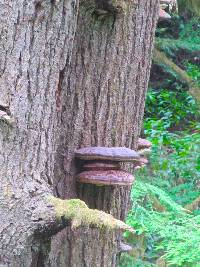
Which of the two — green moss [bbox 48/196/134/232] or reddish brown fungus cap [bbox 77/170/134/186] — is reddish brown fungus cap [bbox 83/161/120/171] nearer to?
reddish brown fungus cap [bbox 77/170/134/186]

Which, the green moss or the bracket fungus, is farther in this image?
the bracket fungus

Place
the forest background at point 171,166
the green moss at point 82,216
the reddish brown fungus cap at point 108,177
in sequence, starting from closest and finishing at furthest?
the green moss at point 82,216, the reddish brown fungus cap at point 108,177, the forest background at point 171,166

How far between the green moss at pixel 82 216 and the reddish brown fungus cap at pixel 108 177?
9.6 inches

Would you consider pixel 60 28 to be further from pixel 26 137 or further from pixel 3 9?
pixel 26 137

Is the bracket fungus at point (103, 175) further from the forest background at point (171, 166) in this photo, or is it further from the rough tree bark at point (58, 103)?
the forest background at point (171, 166)

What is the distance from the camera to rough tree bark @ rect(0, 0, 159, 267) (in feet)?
6.01

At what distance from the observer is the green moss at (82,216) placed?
1.80 metres

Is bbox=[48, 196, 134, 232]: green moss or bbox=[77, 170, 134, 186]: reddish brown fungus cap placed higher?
bbox=[77, 170, 134, 186]: reddish brown fungus cap

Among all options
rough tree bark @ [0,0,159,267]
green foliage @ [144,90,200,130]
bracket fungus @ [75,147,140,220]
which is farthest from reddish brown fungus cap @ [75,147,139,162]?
green foliage @ [144,90,200,130]

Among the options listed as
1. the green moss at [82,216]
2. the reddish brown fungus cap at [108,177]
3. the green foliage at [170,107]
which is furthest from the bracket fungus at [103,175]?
the green foliage at [170,107]

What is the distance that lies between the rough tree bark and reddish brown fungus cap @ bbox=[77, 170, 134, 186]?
0.47ft

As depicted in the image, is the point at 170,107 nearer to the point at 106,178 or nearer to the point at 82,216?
the point at 106,178

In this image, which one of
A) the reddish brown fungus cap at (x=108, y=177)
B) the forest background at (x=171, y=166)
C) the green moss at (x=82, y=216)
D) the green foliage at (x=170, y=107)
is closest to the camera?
the green moss at (x=82, y=216)

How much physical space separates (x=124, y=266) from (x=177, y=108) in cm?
616
